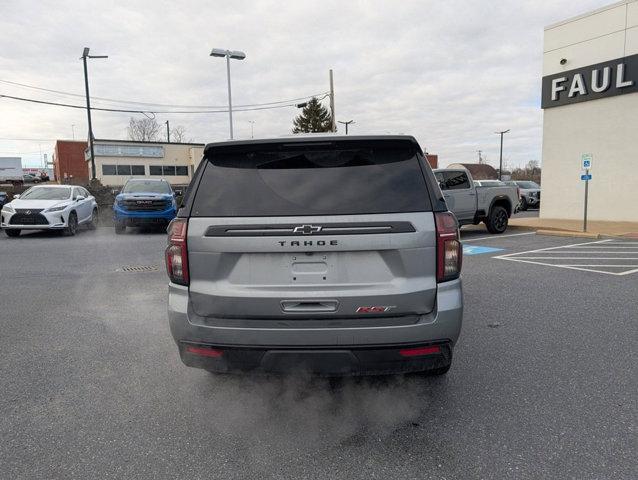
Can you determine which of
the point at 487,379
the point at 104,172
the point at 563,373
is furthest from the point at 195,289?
the point at 104,172

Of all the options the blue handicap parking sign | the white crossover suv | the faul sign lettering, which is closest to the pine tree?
the faul sign lettering

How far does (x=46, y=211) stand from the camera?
13547mm

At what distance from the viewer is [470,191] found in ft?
44.0

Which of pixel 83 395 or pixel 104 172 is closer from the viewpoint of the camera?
pixel 83 395

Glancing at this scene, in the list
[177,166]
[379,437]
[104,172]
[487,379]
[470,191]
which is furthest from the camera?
[177,166]

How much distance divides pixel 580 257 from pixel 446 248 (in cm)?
827

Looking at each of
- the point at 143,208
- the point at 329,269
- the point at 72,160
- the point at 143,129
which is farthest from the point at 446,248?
the point at 143,129

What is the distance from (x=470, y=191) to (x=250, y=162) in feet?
37.7

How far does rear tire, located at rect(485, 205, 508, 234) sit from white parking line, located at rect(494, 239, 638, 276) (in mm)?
2692

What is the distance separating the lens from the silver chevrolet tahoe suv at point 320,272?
9.02 ft

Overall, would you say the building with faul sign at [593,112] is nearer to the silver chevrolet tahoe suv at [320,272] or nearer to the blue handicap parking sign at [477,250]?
the blue handicap parking sign at [477,250]

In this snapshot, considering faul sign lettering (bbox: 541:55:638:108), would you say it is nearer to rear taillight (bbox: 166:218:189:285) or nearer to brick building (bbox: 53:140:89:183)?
rear taillight (bbox: 166:218:189:285)

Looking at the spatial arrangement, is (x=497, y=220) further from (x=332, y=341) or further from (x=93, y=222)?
(x=93, y=222)

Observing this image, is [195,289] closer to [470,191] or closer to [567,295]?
[567,295]
